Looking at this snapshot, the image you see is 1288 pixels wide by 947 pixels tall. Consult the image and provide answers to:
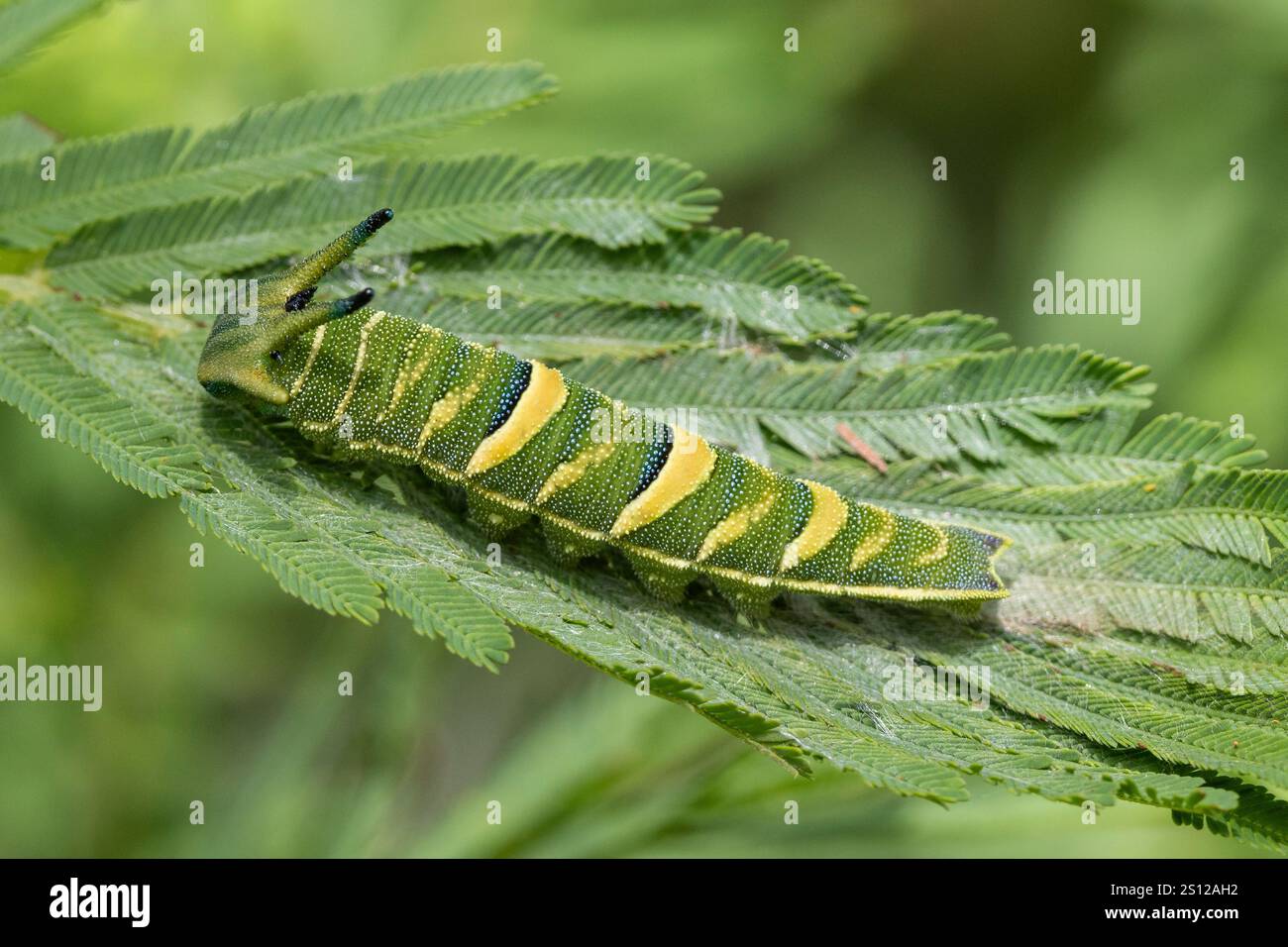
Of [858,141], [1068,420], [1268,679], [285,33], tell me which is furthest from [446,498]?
[858,141]

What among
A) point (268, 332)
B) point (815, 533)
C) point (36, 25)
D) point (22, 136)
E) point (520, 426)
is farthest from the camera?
point (22, 136)

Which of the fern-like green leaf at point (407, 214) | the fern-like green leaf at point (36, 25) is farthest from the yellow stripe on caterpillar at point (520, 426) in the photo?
the fern-like green leaf at point (36, 25)

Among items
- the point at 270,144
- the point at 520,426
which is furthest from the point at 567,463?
the point at 270,144

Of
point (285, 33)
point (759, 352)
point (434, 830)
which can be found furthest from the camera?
point (285, 33)

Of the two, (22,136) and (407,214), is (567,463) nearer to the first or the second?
(407,214)

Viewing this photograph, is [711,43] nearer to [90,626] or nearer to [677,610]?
[677,610]

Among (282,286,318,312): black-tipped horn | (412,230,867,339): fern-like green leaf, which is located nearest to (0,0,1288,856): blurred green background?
(412,230,867,339): fern-like green leaf

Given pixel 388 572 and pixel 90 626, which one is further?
pixel 90 626
